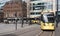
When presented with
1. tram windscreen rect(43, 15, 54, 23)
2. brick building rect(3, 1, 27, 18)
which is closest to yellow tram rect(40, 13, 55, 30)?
tram windscreen rect(43, 15, 54, 23)

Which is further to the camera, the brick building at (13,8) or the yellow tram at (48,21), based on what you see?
the brick building at (13,8)

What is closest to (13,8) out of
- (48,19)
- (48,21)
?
(48,19)

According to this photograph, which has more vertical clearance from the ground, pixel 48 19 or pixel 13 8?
pixel 13 8

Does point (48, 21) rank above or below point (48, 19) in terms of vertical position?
below

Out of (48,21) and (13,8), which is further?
(13,8)

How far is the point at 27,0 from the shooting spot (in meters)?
134

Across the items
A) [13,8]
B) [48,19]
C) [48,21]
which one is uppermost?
[13,8]

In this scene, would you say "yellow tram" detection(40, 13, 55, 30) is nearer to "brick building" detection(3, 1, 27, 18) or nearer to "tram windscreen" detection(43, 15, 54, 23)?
"tram windscreen" detection(43, 15, 54, 23)

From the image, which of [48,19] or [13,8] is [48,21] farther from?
[13,8]

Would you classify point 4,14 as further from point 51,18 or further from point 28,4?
point 51,18

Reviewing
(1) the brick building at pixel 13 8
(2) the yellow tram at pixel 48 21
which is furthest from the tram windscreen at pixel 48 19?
(1) the brick building at pixel 13 8

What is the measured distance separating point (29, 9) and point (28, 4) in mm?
3749

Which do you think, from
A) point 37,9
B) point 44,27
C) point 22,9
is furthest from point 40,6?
point 44,27

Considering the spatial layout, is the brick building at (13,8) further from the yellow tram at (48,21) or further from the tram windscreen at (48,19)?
the tram windscreen at (48,19)
